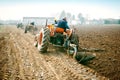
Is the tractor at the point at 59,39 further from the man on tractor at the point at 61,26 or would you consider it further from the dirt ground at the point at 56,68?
the dirt ground at the point at 56,68

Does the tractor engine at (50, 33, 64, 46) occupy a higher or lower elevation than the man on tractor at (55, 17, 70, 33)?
lower

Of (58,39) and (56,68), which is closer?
(56,68)

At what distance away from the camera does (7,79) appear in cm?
667

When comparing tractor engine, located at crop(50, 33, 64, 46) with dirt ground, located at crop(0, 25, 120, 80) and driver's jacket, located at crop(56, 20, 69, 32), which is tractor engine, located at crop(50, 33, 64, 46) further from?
dirt ground, located at crop(0, 25, 120, 80)

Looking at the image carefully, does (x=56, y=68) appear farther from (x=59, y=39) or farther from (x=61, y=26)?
(x=61, y=26)

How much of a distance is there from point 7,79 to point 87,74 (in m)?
2.70

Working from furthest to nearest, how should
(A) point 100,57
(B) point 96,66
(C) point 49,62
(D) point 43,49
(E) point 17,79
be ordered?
(D) point 43,49
(A) point 100,57
(C) point 49,62
(B) point 96,66
(E) point 17,79

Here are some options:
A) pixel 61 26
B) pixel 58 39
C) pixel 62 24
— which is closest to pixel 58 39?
pixel 58 39

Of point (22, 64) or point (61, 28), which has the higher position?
point (61, 28)

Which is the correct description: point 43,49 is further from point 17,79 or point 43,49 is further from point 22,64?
point 17,79

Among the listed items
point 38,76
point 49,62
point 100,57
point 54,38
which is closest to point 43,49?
point 54,38

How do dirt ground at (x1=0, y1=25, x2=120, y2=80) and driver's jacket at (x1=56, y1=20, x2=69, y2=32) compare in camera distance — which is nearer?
dirt ground at (x1=0, y1=25, x2=120, y2=80)

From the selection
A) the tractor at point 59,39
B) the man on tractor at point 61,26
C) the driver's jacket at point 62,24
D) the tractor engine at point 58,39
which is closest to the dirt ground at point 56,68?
the tractor at point 59,39

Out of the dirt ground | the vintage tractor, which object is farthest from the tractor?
the dirt ground
